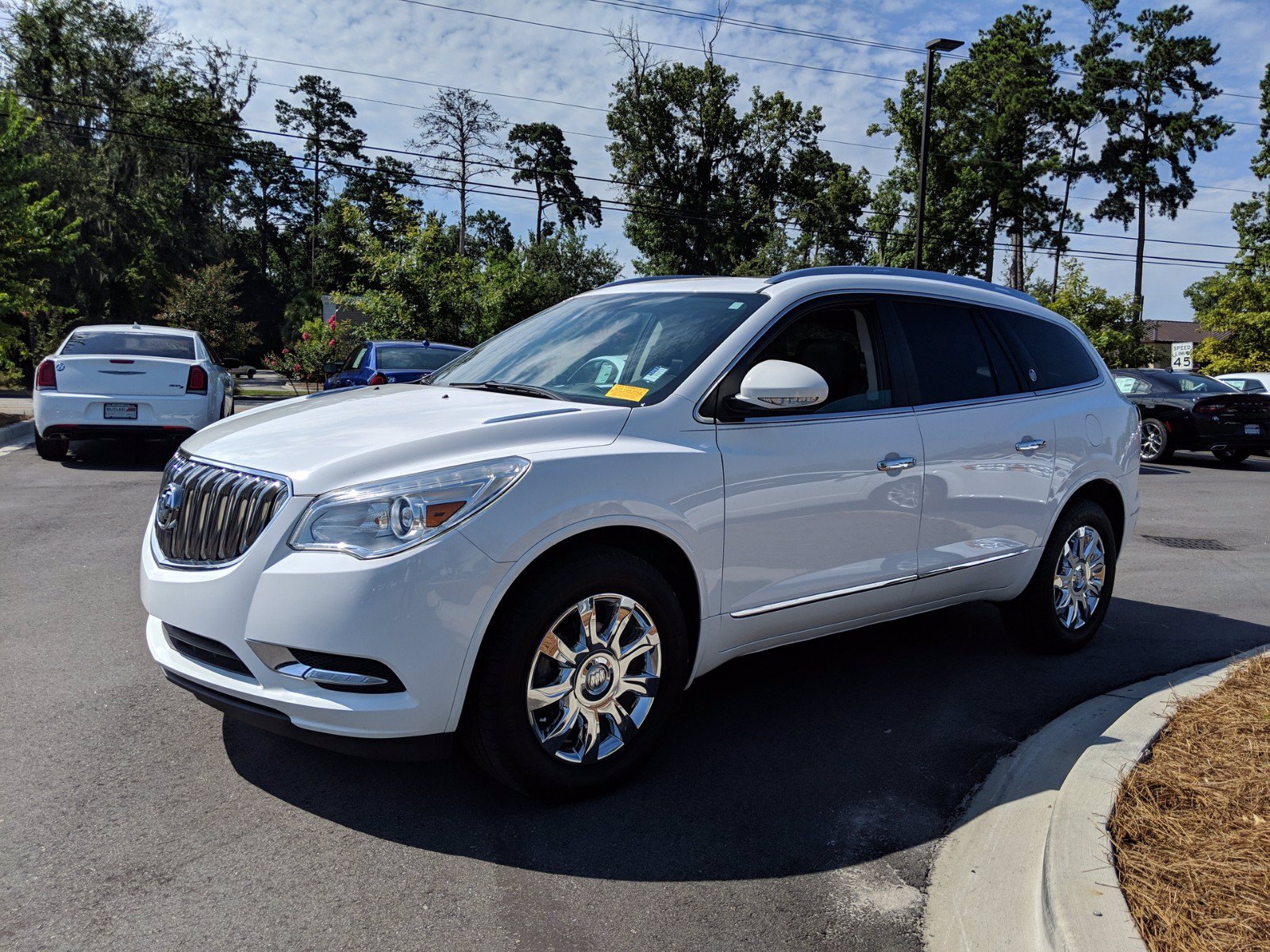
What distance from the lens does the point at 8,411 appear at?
17797mm

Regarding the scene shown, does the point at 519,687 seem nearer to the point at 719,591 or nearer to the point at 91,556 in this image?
the point at 719,591

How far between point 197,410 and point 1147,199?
53.2m

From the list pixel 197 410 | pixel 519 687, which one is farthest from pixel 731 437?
pixel 197 410

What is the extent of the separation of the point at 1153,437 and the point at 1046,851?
1710cm

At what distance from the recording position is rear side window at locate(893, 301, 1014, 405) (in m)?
4.50

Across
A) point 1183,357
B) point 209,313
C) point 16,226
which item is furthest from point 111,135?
point 1183,357

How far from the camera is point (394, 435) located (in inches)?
129

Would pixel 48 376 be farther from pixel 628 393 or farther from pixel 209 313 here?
pixel 209 313

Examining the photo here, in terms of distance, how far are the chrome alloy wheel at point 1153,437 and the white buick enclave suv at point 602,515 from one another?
14.6 metres

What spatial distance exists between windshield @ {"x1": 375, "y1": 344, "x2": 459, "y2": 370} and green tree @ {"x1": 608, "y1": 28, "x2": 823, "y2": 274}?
40698 millimetres

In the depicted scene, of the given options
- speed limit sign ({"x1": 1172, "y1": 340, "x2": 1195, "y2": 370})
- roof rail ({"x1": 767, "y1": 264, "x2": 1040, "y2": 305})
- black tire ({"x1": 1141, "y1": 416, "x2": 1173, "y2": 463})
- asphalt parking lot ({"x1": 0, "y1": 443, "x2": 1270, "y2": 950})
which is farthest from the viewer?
speed limit sign ({"x1": 1172, "y1": 340, "x2": 1195, "y2": 370})

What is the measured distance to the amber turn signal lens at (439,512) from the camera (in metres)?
2.98

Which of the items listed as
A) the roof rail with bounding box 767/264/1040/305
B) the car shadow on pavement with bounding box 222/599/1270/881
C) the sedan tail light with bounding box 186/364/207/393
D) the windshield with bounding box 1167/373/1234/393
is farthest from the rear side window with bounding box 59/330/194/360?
the windshield with bounding box 1167/373/1234/393

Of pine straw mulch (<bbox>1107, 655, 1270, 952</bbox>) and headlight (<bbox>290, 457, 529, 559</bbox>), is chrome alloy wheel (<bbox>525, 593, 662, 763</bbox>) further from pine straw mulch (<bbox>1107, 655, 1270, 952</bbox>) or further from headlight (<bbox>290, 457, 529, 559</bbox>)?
pine straw mulch (<bbox>1107, 655, 1270, 952</bbox>)
